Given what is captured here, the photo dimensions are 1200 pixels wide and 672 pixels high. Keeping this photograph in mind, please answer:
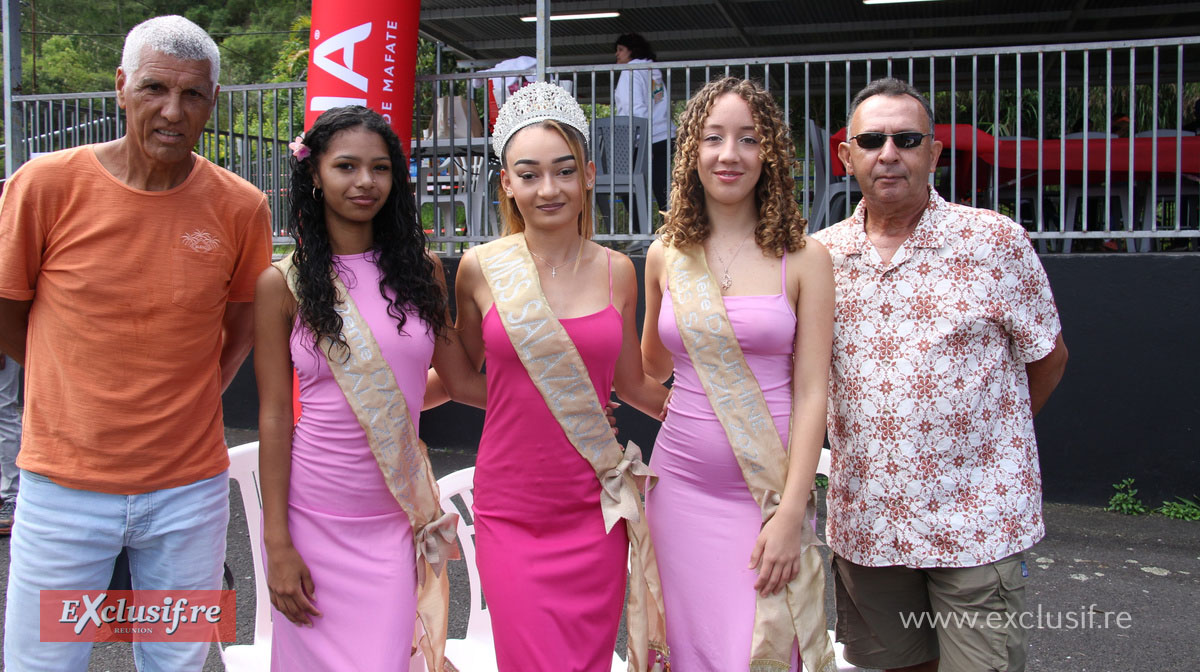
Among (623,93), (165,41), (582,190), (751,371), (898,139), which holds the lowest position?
(751,371)

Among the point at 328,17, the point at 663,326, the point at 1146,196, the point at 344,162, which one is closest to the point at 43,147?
the point at 328,17

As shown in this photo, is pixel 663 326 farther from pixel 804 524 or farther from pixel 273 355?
pixel 273 355

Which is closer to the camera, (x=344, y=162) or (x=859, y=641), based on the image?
(x=344, y=162)

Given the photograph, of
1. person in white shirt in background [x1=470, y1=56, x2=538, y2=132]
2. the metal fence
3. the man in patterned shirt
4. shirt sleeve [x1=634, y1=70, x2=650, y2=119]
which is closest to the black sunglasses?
the man in patterned shirt

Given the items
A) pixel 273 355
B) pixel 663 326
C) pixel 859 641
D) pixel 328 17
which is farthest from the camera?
pixel 328 17

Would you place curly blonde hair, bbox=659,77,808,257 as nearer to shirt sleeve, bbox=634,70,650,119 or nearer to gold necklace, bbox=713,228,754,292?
gold necklace, bbox=713,228,754,292

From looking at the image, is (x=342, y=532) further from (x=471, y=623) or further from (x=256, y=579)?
(x=471, y=623)

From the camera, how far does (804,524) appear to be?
2252 mm

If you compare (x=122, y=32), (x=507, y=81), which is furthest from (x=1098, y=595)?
(x=122, y=32)

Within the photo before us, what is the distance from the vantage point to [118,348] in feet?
7.29

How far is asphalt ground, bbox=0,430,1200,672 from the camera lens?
356cm

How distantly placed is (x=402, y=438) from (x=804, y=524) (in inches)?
39.6

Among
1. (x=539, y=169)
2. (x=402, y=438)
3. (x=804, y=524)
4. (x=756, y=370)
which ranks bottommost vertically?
(x=804, y=524)

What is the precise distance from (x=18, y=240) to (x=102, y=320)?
264 millimetres
